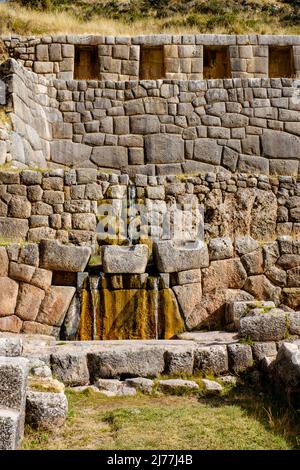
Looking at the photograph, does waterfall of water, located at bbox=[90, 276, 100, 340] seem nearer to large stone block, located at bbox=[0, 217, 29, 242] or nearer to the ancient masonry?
the ancient masonry

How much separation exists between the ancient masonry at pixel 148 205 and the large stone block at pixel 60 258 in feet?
0.07

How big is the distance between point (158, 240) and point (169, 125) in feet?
15.0

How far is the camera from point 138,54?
14820 millimetres

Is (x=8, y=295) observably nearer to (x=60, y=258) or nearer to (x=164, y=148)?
(x=60, y=258)

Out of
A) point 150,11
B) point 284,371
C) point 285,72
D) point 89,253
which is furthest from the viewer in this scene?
point 150,11

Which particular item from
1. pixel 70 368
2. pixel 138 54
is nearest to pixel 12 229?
pixel 70 368

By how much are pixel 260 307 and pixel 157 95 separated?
7922mm

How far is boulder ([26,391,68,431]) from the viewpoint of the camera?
4.84 metres

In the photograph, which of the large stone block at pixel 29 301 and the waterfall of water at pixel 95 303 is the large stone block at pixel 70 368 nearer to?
the waterfall of water at pixel 95 303

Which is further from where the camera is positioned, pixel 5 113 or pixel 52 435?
pixel 5 113

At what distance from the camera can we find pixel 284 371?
226 inches

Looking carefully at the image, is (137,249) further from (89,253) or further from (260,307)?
(260,307)

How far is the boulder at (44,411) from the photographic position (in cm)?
484

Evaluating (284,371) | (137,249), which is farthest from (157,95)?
(284,371)
